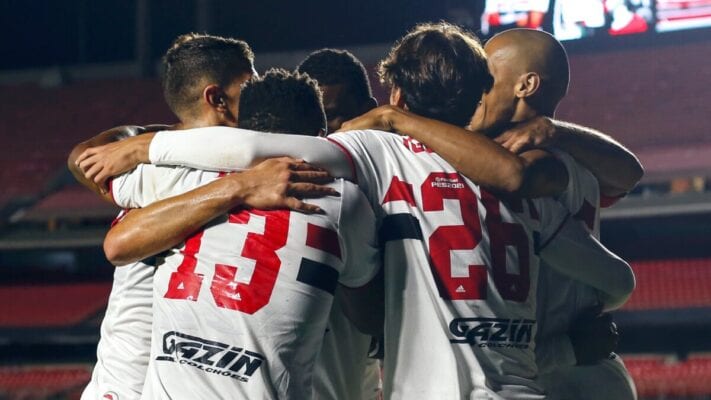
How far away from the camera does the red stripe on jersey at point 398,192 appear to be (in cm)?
248

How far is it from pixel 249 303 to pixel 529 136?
955 mm

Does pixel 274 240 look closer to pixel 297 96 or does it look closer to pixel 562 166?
pixel 297 96

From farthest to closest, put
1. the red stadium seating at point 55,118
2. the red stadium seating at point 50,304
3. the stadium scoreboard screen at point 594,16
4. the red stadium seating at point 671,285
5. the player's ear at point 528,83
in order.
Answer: the red stadium seating at point 55,118, the stadium scoreboard screen at point 594,16, the red stadium seating at point 50,304, the red stadium seating at point 671,285, the player's ear at point 528,83

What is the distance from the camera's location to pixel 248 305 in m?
2.25

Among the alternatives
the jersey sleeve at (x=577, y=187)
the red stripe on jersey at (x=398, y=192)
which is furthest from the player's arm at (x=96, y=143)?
the jersey sleeve at (x=577, y=187)

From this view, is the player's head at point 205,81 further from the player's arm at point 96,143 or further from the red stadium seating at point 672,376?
the red stadium seating at point 672,376

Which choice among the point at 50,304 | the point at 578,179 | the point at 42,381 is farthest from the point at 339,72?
the point at 50,304

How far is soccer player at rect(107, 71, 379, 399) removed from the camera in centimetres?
225

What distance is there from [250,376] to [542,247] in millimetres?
887

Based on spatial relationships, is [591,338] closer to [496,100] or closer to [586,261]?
[586,261]

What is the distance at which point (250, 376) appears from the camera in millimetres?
2236

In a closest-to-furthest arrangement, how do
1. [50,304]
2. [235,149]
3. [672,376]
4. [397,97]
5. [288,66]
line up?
[235,149], [397,97], [672,376], [50,304], [288,66]

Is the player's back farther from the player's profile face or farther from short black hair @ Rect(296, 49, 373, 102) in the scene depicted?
short black hair @ Rect(296, 49, 373, 102)

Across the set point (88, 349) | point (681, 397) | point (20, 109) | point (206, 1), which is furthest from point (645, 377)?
point (20, 109)
